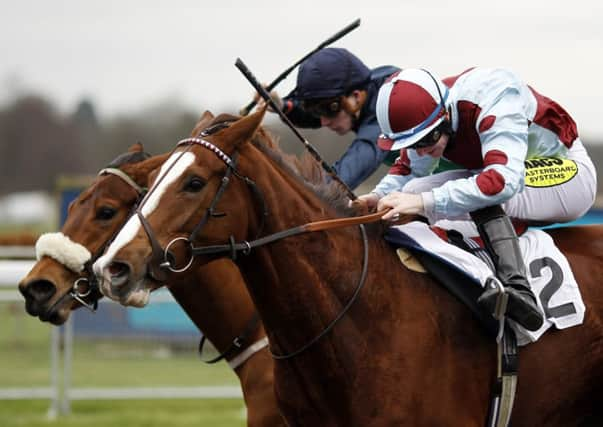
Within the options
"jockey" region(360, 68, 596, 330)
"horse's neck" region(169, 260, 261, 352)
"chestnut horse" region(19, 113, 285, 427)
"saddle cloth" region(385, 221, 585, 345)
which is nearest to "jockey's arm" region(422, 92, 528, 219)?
"jockey" region(360, 68, 596, 330)

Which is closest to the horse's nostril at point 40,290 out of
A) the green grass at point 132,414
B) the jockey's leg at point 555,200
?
the jockey's leg at point 555,200

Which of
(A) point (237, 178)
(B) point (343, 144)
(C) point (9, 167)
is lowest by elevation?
(C) point (9, 167)

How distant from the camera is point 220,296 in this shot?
556 centimetres

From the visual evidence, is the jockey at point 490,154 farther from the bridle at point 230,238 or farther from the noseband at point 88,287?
the noseband at point 88,287

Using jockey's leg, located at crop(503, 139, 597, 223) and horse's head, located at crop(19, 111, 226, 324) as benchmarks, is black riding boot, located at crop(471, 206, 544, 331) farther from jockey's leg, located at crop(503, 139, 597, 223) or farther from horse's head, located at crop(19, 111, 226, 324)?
horse's head, located at crop(19, 111, 226, 324)

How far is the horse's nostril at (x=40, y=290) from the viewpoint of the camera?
16.5 ft

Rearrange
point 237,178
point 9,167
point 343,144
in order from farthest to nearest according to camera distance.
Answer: point 9,167 → point 343,144 → point 237,178

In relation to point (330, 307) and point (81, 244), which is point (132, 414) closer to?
point (81, 244)

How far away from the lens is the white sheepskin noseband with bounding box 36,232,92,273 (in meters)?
5.09

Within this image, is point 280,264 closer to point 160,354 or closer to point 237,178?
point 237,178

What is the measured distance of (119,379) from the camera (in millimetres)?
12367

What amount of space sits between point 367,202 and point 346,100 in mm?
1033

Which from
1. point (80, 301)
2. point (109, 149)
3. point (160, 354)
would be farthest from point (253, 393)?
point (109, 149)

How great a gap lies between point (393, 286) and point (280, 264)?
51 centimetres
